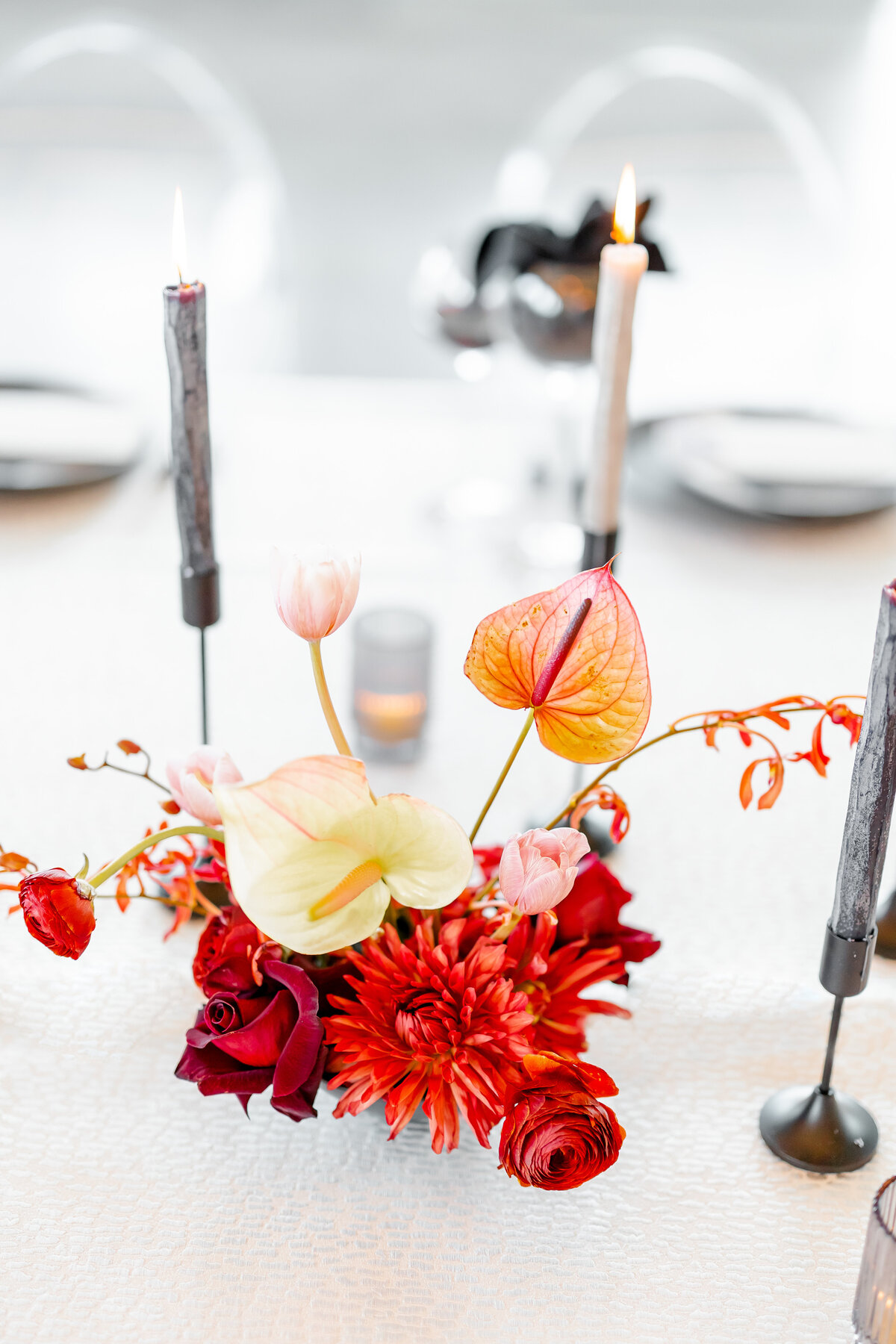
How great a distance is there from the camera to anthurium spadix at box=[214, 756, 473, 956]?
1.15ft

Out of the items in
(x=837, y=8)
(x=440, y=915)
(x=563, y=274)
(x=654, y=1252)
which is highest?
(x=837, y=8)

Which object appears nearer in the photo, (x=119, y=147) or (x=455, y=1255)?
(x=455, y=1255)

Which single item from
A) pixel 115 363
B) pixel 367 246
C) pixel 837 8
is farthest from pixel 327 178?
pixel 115 363

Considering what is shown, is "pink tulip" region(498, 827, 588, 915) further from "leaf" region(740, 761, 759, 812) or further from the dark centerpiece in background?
the dark centerpiece in background

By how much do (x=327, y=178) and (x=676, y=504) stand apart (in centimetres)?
192

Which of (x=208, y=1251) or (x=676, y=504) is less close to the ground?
(x=676, y=504)

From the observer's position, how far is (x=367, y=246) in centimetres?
267

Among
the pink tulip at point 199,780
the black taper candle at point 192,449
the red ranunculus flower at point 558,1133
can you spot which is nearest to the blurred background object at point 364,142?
the black taper candle at point 192,449

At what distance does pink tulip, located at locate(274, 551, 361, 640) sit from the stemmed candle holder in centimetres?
17

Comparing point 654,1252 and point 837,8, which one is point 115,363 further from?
point 837,8

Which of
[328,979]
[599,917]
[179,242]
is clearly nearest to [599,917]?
[599,917]

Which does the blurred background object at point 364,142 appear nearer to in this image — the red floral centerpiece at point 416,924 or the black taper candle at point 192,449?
the black taper candle at point 192,449

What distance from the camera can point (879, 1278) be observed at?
0.38 metres

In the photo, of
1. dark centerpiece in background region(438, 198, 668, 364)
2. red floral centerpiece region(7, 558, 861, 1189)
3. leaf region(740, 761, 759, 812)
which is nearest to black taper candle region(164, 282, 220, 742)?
red floral centerpiece region(7, 558, 861, 1189)
